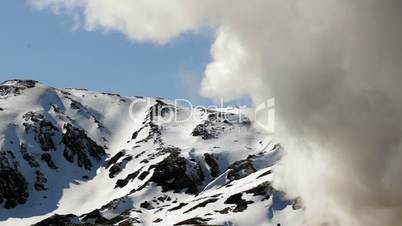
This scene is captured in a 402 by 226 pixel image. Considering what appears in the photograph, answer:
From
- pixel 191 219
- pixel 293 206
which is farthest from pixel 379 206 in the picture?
pixel 191 219

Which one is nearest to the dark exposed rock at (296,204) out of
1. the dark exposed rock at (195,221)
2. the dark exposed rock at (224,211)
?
the dark exposed rock at (224,211)

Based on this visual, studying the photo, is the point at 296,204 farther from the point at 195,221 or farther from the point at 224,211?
the point at 195,221

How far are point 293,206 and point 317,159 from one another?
96992mm

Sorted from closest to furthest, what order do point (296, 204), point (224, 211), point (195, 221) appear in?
point (296, 204) → point (195, 221) → point (224, 211)

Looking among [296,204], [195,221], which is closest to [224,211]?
[195,221]

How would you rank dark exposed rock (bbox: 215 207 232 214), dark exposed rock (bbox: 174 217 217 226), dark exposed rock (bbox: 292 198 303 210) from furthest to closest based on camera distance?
dark exposed rock (bbox: 215 207 232 214)
dark exposed rock (bbox: 174 217 217 226)
dark exposed rock (bbox: 292 198 303 210)

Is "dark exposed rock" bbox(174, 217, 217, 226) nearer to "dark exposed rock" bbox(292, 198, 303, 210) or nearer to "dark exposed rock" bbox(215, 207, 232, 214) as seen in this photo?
"dark exposed rock" bbox(215, 207, 232, 214)

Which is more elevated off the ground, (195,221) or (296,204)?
(296,204)

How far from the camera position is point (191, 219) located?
A: 189 meters

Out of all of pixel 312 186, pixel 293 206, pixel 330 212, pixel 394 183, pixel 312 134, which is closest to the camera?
pixel 394 183

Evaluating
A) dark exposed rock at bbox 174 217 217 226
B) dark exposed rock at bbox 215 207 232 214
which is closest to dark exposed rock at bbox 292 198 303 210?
dark exposed rock at bbox 215 207 232 214

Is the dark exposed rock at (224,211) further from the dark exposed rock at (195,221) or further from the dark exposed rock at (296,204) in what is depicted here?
the dark exposed rock at (296,204)

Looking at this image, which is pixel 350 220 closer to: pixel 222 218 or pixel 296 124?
pixel 296 124

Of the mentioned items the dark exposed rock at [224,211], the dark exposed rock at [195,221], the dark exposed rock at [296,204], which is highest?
the dark exposed rock at [224,211]
